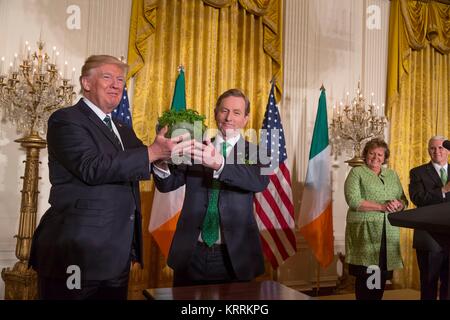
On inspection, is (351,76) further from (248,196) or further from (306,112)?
(248,196)

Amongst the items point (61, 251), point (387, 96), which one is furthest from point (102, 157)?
point (387, 96)

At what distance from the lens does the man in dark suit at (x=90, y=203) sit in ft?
5.14

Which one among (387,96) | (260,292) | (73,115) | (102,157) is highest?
(387,96)

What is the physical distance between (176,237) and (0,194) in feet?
9.06

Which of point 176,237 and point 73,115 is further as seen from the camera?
point 176,237

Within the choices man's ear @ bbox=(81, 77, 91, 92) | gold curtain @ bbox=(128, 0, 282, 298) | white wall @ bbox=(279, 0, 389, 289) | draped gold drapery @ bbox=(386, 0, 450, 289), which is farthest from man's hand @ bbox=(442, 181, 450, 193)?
man's ear @ bbox=(81, 77, 91, 92)

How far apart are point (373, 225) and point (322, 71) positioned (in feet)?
8.78

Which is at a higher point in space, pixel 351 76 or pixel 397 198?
pixel 351 76

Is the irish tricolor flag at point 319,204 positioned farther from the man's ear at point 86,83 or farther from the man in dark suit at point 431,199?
the man's ear at point 86,83

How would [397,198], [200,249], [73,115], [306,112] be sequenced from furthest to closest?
[306,112] < [397,198] < [200,249] < [73,115]

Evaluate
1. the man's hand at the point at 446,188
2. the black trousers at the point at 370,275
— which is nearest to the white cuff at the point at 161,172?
→ the black trousers at the point at 370,275

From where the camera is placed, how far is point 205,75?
489 centimetres

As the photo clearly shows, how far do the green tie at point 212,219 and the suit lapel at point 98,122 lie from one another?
53 centimetres

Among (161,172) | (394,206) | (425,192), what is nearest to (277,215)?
(394,206)
